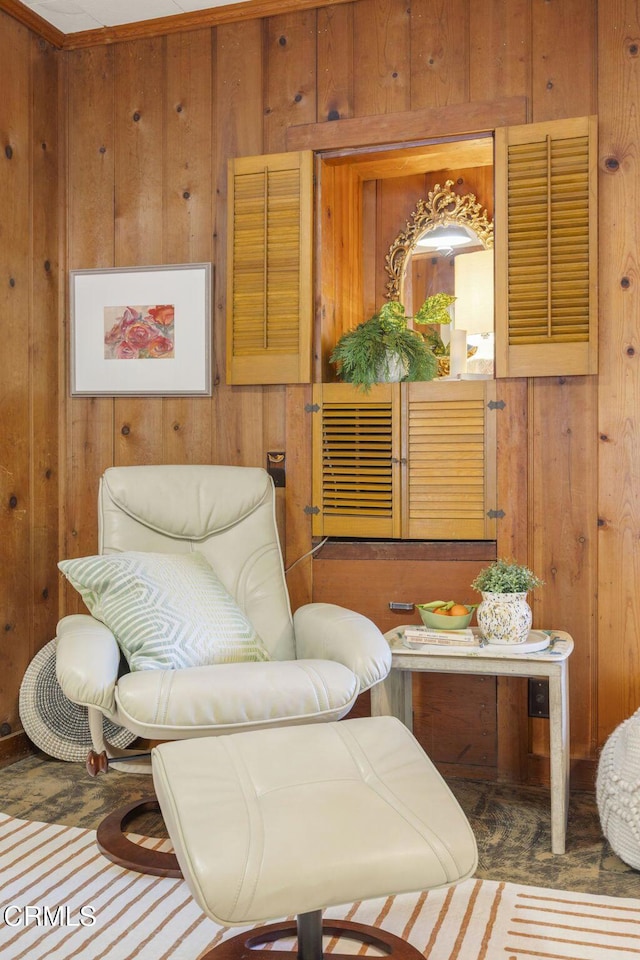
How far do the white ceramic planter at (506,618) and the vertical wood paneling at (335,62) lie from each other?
1.65m

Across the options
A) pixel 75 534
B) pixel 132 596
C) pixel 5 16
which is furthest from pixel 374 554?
pixel 5 16

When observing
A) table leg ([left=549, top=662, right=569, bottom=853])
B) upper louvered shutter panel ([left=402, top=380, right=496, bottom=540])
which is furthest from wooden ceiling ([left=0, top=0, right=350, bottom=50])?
table leg ([left=549, top=662, right=569, bottom=853])

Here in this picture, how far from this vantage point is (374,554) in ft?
9.23

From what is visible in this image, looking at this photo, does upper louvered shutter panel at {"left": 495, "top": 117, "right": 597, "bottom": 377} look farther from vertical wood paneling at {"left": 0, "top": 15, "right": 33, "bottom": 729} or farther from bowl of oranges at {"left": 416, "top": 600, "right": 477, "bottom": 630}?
vertical wood paneling at {"left": 0, "top": 15, "right": 33, "bottom": 729}

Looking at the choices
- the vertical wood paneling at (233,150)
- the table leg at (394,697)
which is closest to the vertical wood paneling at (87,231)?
the vertical wood paneling at (233,150)

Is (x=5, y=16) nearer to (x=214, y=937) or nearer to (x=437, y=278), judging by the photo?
(x=437, y=278)

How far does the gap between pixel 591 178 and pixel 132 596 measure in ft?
5.84

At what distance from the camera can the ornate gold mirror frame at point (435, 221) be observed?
2961 millimetres

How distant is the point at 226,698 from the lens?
6.14 feet

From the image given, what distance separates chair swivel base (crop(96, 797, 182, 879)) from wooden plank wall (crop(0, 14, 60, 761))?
75 cm

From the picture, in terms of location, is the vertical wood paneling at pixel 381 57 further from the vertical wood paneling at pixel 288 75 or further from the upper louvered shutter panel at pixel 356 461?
A: the upper louvered shutter panel at pixel 356 461

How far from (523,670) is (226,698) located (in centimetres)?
80

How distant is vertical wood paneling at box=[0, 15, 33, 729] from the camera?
9.49 feet

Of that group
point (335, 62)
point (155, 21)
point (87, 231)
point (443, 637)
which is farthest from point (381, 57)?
point (443, 637)
